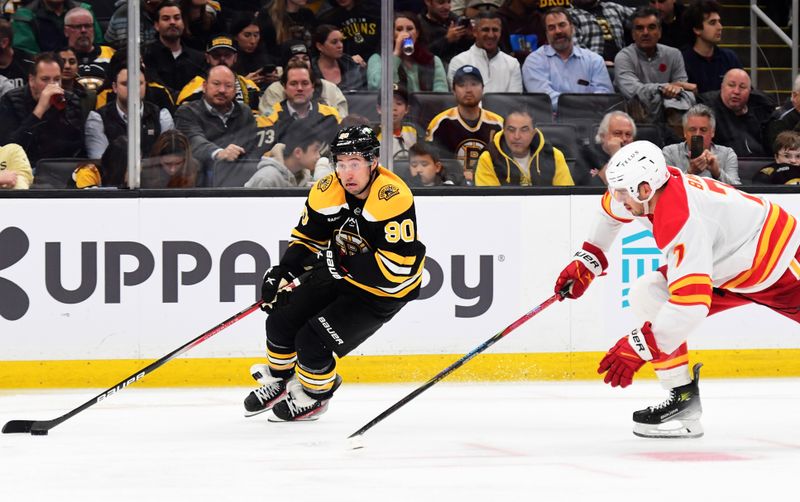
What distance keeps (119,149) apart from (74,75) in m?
0.41

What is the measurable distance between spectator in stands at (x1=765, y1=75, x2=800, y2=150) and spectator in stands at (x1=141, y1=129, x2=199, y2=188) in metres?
2.98

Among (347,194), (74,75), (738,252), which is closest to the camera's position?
(738,252)

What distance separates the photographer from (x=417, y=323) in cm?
608

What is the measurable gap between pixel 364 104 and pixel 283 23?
55 centimetres

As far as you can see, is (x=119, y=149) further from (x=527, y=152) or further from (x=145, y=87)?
(x=527, y=152)

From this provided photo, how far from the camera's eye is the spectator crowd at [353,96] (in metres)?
5.92

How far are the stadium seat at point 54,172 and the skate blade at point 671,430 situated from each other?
298 cm

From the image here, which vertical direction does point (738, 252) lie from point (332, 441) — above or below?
above

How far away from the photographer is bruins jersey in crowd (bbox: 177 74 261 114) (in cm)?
598

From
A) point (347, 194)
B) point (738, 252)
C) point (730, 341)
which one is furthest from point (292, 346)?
point (730, 341)

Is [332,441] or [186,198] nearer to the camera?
[332,441]

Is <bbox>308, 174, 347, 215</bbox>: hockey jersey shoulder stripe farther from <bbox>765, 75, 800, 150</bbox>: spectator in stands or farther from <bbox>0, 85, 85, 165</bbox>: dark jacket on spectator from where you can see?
<bbox>765, 75, 800, 150</bbox>: spectator in stands

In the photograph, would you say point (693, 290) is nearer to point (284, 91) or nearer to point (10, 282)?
point (284, 91)

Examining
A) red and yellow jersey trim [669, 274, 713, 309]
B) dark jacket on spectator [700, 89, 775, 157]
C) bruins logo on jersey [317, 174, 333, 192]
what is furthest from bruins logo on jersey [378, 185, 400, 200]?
dark jacket on spectator [700, 89, 775, 157]
